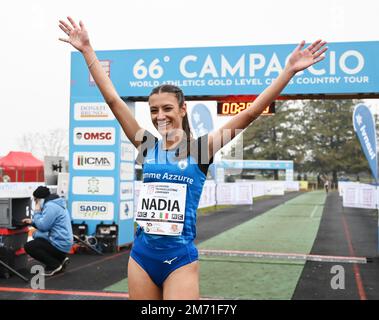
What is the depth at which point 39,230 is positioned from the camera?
26.1 ft

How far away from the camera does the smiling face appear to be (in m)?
2.57

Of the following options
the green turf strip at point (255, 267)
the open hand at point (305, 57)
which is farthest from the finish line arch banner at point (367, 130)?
the open hand at point (305, 57)

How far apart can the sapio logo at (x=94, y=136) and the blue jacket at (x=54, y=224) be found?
288 centimetres

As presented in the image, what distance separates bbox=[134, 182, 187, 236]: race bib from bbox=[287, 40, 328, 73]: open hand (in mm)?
913

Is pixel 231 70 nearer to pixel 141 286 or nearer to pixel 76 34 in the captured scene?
pixel 76 34

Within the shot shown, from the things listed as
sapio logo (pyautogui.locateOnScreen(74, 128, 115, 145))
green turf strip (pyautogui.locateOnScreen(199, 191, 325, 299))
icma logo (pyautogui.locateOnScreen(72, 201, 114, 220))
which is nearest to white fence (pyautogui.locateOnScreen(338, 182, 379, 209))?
green turf strip (pyautogui.locateOnScreen(199, 191, 325, 299))

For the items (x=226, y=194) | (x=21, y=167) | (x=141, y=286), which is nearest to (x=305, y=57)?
(x=141, y=286)

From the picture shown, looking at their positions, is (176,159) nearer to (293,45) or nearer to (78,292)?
(78,292)

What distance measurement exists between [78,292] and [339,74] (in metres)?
6.51

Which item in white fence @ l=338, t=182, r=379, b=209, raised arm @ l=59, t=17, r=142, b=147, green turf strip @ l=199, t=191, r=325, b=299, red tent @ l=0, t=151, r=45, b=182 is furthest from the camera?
red tent @ l=0, t=151, r=45, b=182

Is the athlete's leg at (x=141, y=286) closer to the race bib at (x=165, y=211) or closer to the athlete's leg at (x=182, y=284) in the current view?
the athlete's leg at (x=182, y=284)

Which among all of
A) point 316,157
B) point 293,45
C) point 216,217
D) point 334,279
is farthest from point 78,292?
point 316,157

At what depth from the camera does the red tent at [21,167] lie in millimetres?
25984

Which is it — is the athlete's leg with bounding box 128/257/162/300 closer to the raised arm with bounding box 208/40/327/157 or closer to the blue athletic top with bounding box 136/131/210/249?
the blue athletic top with bounding box 136/131/210/249
